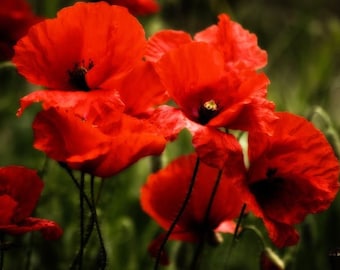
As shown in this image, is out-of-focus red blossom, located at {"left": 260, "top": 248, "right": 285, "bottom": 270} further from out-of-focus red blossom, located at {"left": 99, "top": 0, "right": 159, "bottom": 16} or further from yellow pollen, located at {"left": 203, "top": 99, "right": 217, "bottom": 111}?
out-of-focus red blossom, located at {"left": 99, "top": 0, "right": 159, "bottom": 16}

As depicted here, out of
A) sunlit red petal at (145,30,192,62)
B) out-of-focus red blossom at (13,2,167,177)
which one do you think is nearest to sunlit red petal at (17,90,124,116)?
out-of-focus red blossom at (13,2,167,177)

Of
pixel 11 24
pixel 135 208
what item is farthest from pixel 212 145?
pixel 135 208

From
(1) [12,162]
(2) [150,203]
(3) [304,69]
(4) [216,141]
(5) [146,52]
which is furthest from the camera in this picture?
(3) [304,69]

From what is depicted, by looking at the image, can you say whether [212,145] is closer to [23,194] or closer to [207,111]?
[207,111]

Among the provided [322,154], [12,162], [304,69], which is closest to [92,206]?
[322,154]

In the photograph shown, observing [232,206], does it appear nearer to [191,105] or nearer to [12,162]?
[191,105]

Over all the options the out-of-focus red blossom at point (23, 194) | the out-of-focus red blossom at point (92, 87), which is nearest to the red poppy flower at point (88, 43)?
the out-of-focus red blossom at point (92, 87)
